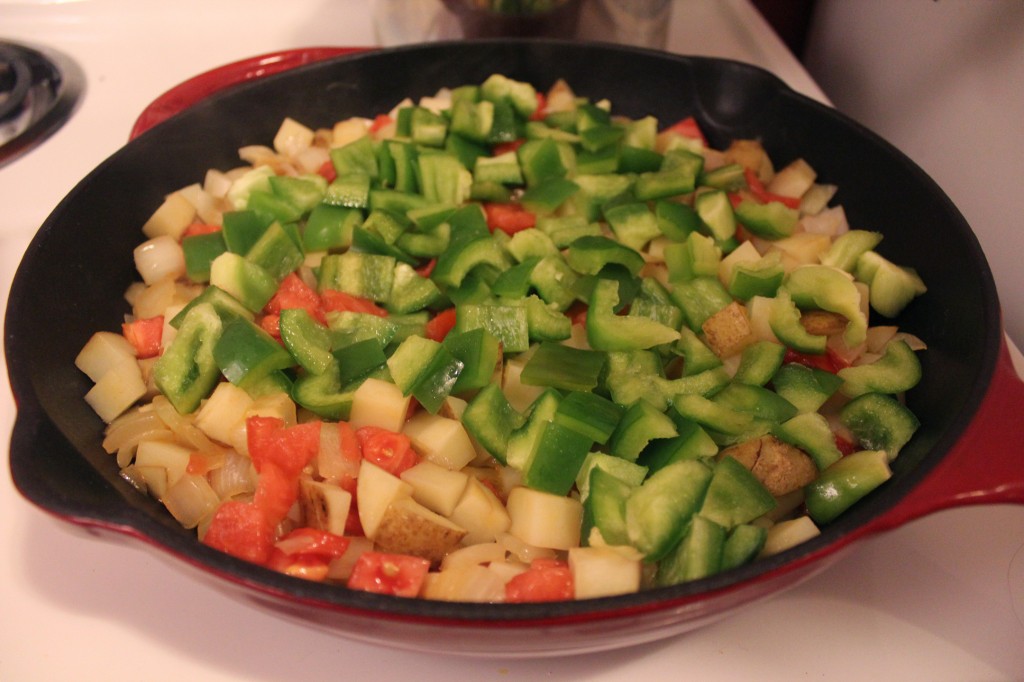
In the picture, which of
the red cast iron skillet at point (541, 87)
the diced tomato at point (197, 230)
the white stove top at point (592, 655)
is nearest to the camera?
the red cast iron skillet at point (541, 87)

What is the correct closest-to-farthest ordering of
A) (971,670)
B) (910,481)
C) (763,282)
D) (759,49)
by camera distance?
1. (910,481)
2. (971,670)
3. (763,282)
4. (759,49)

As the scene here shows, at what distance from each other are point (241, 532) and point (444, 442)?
0.94ft

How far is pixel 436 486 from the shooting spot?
1.07 m

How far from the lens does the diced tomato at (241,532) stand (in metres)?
1.01

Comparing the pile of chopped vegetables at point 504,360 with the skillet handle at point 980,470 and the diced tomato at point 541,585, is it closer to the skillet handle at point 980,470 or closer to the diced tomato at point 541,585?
the diced tomato at point 541,585

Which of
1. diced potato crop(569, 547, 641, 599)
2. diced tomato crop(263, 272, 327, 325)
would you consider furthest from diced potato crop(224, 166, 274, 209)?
Result: diced potato crop(569, 547, 641, 599)

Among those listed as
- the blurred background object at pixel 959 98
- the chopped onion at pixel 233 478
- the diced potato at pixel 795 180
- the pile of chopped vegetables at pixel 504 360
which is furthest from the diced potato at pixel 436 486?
the blurred background object at pixel 959 98

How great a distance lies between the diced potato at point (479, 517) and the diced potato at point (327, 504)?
14 cm

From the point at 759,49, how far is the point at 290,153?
1269mm

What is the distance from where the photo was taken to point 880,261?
4.33ft

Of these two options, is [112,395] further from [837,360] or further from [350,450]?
[837,360]

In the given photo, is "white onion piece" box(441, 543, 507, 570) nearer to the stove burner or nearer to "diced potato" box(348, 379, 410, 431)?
"diced potato" box(348, 379, 410, 431)

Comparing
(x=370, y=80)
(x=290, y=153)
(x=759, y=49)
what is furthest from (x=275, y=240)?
(x=759, y=49)

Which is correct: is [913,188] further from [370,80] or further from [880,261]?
[370,80]
